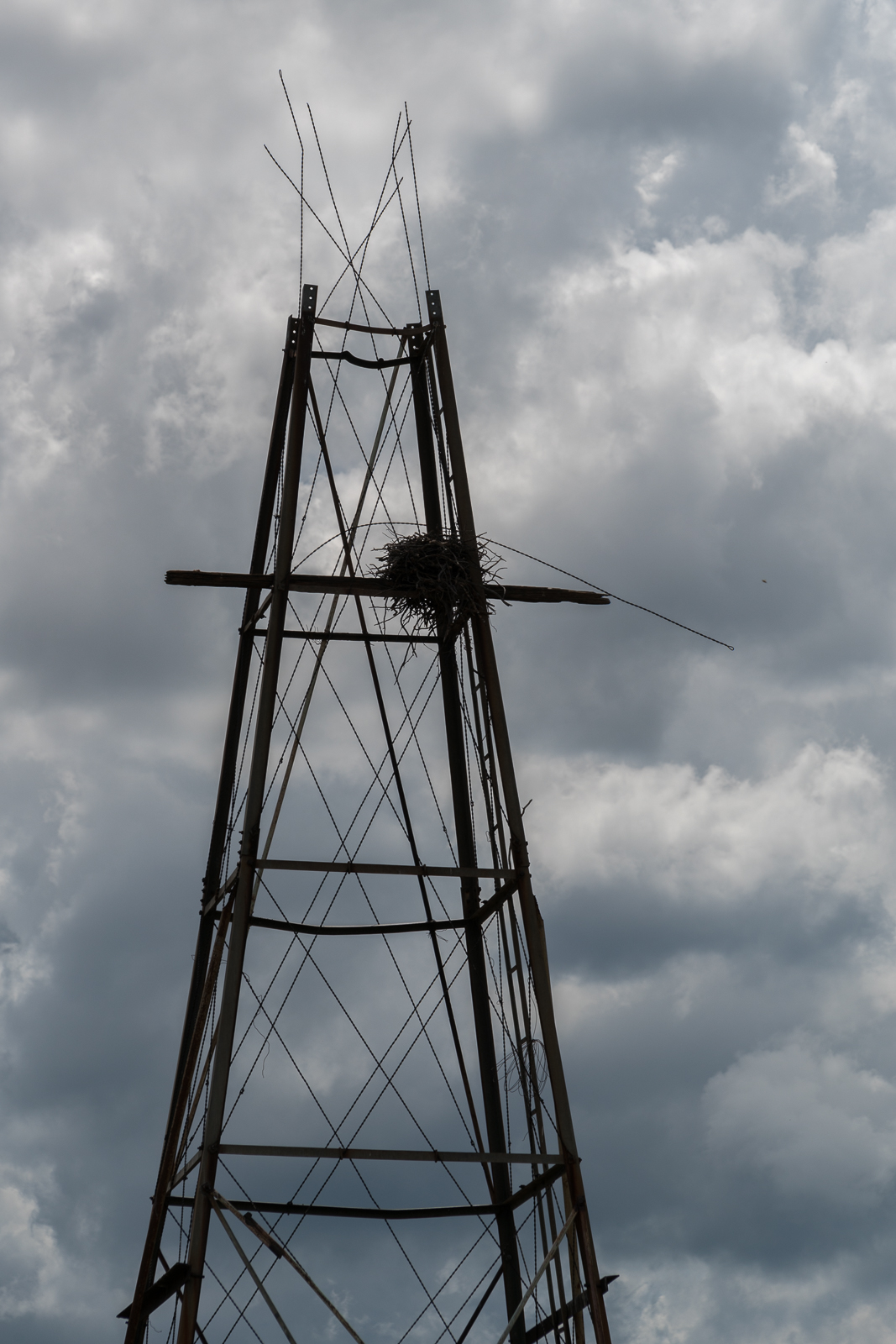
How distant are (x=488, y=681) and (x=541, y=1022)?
3459 mm

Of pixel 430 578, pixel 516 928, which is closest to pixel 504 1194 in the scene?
pixel 516 928

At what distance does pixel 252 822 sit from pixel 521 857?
8.82 ft

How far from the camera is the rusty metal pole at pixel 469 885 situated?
52.3 ft

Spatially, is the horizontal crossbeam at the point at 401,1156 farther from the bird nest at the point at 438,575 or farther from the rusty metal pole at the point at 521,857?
the bird nest at the point at 438,575

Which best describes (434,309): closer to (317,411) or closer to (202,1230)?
(317,411)

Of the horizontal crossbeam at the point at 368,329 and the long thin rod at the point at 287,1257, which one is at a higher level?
the horizontal crossbeam at the point at 368,329

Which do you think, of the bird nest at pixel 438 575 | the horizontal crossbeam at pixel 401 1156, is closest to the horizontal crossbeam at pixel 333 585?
the bird nest at pixel 438 575

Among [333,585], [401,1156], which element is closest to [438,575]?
[333,585]

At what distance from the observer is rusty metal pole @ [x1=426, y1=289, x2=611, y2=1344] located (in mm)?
13250

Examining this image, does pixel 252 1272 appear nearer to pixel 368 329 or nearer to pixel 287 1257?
pixel 287 1257

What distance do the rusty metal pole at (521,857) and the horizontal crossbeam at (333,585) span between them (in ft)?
2.14

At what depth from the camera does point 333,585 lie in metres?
15.5

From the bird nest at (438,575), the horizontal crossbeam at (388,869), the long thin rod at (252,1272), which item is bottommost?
the long thin rod at (252,1272)

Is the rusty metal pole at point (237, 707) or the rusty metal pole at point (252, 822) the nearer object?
the rusty metal pole at point (252, 822)
